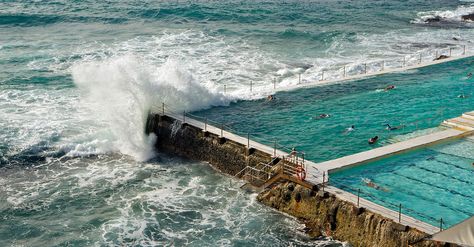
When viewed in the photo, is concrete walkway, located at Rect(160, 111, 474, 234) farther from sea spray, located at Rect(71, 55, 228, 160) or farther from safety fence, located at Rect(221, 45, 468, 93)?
safety fence, located at Rect(221, 45, 468, 93)

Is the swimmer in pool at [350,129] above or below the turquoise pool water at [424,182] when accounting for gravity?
below

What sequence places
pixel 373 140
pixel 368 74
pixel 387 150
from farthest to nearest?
pixel 368 74
pixel 373 140
pixel 387 150

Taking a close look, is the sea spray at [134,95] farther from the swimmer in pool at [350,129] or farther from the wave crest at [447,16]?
the wave crest at [447,16]

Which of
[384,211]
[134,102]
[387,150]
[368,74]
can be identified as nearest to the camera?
[384,211]

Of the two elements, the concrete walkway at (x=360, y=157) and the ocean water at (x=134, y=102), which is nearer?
the concrete walkway at (x=360, y=157)

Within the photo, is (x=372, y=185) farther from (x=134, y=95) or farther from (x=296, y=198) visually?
(x=134, y=95)

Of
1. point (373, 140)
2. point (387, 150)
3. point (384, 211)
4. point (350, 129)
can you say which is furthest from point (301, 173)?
point (350, 129)

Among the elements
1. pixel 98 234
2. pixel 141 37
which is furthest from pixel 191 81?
pixel 141 37

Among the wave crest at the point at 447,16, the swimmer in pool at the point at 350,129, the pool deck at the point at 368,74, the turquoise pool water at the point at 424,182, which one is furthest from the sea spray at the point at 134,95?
the wave crest at the point at 447,16
